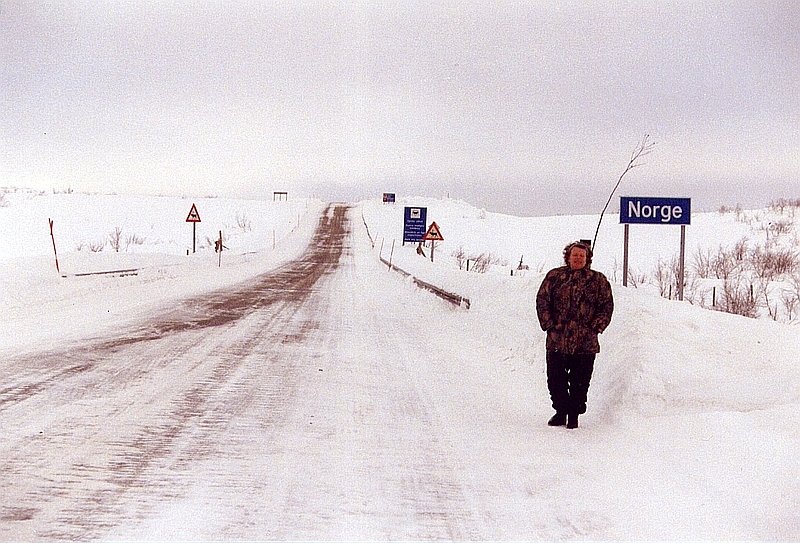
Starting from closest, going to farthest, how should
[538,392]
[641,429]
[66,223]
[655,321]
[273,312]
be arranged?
[641,429] → [655,321] → [538,392] → [273,312] → [66,223]

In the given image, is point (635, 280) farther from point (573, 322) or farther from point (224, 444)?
point (224, 444)

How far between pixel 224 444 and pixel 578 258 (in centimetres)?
354

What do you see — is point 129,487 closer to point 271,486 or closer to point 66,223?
point 271,486

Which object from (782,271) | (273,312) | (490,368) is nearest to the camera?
(490,368)

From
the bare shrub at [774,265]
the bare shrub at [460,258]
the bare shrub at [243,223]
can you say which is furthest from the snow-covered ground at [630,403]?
the bare shrub at [243,223]

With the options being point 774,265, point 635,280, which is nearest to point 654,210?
point 635,280

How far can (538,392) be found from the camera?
8.48 metres

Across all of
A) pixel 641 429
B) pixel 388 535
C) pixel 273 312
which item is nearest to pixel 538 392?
pixel 641 429

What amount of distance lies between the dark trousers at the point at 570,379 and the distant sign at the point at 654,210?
13.3 feet

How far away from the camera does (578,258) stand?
256 inches

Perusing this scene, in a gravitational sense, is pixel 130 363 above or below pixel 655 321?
below

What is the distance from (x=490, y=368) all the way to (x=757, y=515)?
5595 millimetres

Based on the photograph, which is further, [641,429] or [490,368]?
[490,368]

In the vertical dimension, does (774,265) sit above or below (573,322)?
below
